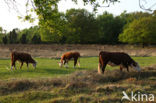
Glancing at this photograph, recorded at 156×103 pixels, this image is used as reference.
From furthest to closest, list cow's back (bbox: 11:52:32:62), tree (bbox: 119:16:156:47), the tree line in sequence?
the tree line < tree (bbox: 119:16:156:47) < cow's back (bbox: 11:52:32:62)

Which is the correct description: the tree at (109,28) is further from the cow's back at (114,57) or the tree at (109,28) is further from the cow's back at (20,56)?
the cow's back at (114,57)

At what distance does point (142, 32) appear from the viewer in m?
65.2

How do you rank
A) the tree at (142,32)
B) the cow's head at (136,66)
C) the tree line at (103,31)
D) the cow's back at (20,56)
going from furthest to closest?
the tree line at (103,31) < the tree at (142,32) < the cow's back at (20,56) < the cow's head at (136,66)

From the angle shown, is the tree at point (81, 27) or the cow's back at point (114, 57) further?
the tree at point (81, 27)

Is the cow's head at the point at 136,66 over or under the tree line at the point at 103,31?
under

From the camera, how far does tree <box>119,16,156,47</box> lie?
6414 centimetres

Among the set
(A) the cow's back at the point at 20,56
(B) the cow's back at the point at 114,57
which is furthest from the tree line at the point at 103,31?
(B) the cow's back at the point at 114,57

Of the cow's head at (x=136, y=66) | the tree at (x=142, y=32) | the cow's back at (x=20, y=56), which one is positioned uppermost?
the tree at (x=142, y=32)

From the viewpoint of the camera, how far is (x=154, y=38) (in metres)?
64.7

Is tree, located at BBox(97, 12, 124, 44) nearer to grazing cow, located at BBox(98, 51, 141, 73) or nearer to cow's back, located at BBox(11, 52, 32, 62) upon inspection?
cow's back, located at BBox(11, 52, 32, 62)

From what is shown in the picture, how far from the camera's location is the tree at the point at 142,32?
6414cm

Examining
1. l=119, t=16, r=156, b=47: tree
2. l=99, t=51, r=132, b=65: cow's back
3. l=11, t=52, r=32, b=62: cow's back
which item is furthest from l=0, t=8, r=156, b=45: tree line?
l=99, t=51, r=132, b=65: cow's back

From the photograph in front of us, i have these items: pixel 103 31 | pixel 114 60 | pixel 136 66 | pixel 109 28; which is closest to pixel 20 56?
pixel 114 60

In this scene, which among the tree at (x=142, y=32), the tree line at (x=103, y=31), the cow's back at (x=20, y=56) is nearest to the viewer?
the cow's back at (x=20, y=56)
